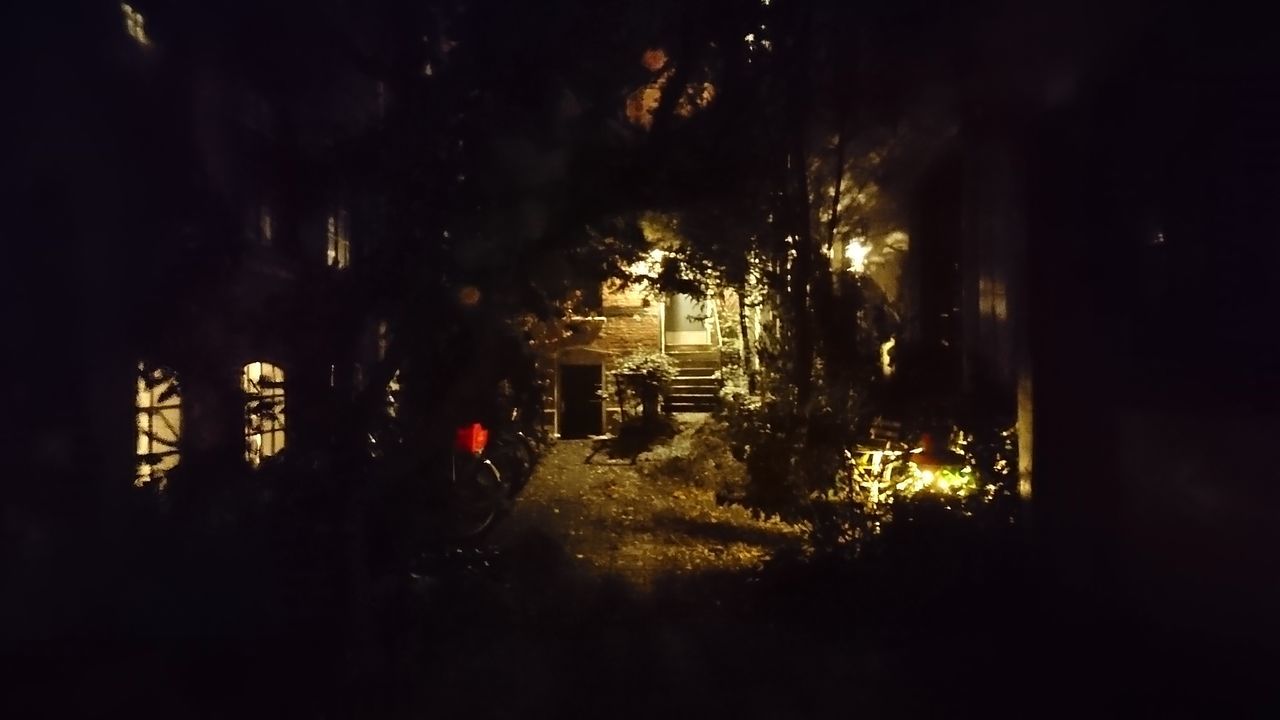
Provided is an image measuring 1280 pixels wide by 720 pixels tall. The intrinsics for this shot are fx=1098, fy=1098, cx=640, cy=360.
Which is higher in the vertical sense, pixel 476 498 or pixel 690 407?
pixel 690 407

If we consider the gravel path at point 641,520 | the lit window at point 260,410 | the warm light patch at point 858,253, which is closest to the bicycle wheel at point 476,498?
the gravel path at point 641,520

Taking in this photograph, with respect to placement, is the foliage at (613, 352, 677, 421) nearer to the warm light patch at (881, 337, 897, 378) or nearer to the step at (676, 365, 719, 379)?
the step at (676, 365, 719, 379)

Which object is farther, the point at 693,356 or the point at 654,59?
the point at 693,356

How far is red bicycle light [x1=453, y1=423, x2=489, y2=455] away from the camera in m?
7.07

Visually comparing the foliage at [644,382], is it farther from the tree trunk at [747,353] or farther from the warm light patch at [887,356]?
the warm light patch at [887,356]

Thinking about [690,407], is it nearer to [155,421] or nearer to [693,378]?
[693,378]

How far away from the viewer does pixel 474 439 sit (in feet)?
24.3

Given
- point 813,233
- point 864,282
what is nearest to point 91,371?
point 813,233

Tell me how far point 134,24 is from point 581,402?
1116 cm

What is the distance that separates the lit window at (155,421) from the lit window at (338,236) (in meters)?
0.95

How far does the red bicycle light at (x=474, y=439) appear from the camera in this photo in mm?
7070

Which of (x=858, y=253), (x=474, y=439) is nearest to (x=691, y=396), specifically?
(x=858, y=253)

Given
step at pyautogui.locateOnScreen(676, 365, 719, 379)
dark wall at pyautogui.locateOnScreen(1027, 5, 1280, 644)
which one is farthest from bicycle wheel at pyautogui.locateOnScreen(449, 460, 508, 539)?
step at pyautogui.locateOnScreen(676, 365, 719, 379)

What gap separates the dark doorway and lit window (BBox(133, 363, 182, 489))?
32.8 feet
